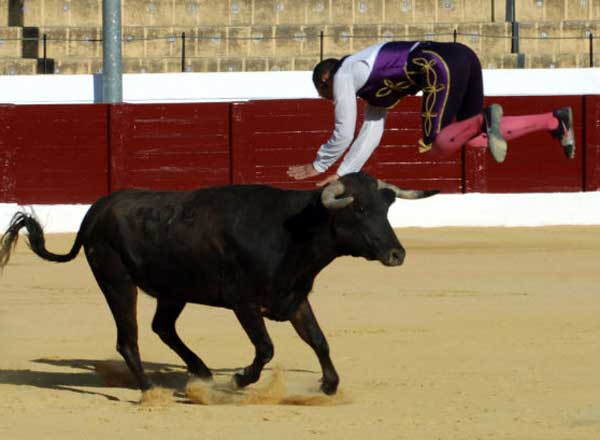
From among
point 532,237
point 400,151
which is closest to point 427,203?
point 400,151

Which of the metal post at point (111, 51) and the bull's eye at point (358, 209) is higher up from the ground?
the metal post at point (111, 51)

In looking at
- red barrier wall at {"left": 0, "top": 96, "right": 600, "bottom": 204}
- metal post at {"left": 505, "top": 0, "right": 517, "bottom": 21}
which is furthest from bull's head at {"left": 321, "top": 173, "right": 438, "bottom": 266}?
metal post at {"left": 505, "top": 0, "right": 517, "bottom": 21}

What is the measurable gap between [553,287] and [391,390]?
175 inches

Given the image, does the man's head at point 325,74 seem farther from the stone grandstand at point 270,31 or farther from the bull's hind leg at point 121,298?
the stone grandstand at point 270,31

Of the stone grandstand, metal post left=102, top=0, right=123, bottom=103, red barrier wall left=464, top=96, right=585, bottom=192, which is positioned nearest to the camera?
metal post left=102, top=0, right=123, bottom=103

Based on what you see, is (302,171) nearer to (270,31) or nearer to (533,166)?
(533,166)

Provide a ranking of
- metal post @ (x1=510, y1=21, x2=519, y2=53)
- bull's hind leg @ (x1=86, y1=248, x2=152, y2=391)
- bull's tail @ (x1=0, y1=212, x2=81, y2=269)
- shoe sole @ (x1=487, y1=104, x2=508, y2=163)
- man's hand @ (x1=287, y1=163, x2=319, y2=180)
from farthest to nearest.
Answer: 1. metal post @ (x1=510, y1=21, x2=519, y2=53)
2. bull's tail @ (x1=0, y1=212, x2=81, y2=269)
3. bull's hind leg @ (x1=86, y1=248, x2=152, y2=391)
4. man's hand @ (x1=287, y1=163, x2=319, y2=180)
5. shoe sole @ (x1=487, y1=104, x2=508, y2=163)

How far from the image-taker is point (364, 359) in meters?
8.40

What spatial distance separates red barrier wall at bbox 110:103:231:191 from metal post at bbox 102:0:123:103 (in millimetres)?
458

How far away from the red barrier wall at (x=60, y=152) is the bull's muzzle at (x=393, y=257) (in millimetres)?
10859

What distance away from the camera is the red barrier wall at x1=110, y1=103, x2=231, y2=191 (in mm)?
17484

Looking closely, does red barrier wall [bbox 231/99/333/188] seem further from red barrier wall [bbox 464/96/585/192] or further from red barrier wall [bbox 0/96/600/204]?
red barrier wall [bbox 464/96/585/192]

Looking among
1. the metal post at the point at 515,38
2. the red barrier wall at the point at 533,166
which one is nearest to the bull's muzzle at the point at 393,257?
the red barrier wall at the point at 533,166

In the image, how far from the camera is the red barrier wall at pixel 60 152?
17.4 metres
